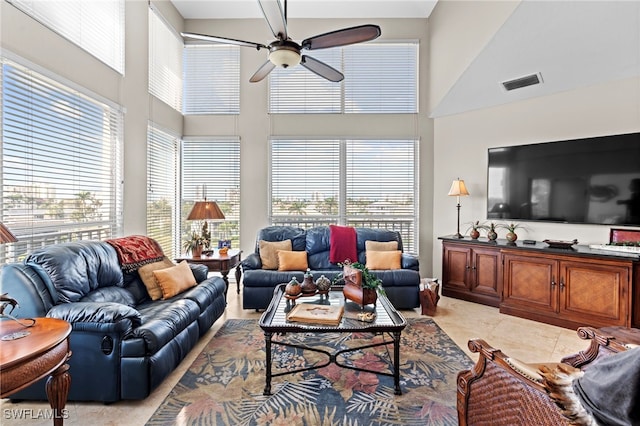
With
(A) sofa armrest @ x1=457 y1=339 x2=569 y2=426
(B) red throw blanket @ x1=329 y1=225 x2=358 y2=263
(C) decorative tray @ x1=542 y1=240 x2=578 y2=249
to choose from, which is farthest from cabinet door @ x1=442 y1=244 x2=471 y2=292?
(A) sofa armrest @ x1=457 y1=339 x2=569 y2=426

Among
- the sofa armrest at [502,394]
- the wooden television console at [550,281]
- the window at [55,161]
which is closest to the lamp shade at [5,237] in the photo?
the window at [55,161]

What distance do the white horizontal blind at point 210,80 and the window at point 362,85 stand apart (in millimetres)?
658

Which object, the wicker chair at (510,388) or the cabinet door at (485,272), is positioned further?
the cabinet door at (485,272)

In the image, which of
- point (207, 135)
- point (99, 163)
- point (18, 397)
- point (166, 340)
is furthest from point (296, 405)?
point (207, 135)

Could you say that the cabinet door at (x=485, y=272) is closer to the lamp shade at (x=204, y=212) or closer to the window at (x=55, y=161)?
the lamp shade at (x=204, y=212)

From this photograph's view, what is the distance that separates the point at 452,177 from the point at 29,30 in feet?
16.9

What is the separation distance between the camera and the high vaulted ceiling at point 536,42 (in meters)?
2.89

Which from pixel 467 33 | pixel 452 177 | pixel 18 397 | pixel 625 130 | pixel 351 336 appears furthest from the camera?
pixel 452 177

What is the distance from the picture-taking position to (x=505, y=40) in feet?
11.0

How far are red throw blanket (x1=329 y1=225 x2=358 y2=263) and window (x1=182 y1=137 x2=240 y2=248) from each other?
180 cm

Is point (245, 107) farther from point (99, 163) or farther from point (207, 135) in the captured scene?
point (99, 163)

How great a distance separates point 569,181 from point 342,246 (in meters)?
2.94

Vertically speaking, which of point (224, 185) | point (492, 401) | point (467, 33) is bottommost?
point (492, 401)

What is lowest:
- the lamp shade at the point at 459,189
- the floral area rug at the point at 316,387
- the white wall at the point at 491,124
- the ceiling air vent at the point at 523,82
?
the floral area rug at the point at 316,387
